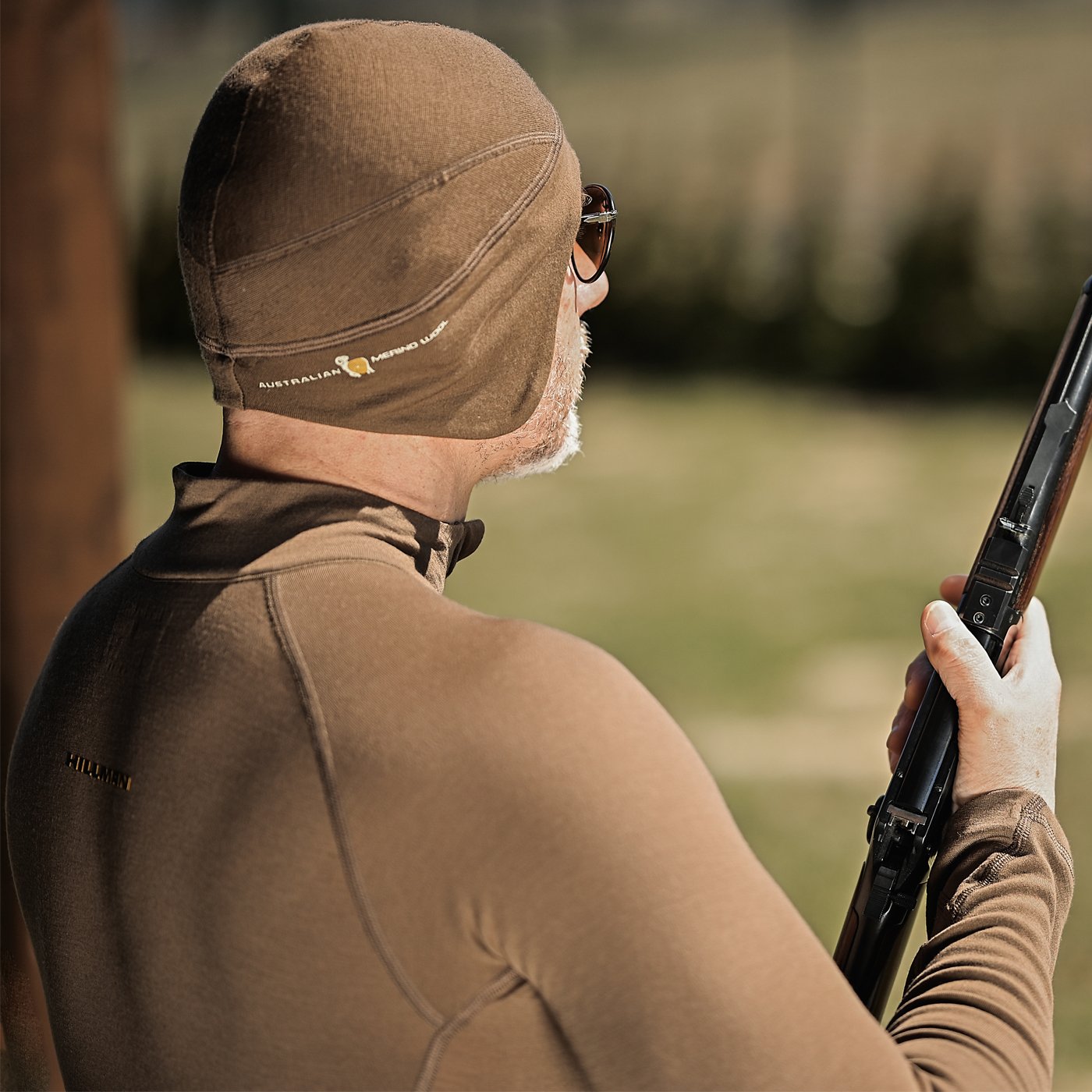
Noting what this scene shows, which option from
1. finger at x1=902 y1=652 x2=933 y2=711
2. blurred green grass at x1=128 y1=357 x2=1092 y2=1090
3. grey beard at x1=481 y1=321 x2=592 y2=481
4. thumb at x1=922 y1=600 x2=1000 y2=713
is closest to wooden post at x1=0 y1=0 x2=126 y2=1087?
grey beard at x1=481 y1=321 x2=592 y2=481

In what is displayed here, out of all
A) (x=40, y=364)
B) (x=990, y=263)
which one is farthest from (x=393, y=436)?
(x=990, y=263)

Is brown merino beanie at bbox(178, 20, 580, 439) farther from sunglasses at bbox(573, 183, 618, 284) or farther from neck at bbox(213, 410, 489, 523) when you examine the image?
sunglasses at bbox(573, 183, 618, 284)

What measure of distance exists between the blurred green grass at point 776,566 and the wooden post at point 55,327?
224 cm

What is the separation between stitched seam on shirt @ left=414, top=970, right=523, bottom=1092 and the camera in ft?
3.57

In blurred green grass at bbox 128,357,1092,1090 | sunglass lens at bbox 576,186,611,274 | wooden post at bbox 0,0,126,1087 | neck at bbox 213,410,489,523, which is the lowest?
blurred green grass at bbox 128,357,1092,1090

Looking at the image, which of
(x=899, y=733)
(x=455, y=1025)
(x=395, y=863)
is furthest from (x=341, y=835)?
(x=899, y=733)

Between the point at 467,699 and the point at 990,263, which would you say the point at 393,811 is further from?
the point at 990,263

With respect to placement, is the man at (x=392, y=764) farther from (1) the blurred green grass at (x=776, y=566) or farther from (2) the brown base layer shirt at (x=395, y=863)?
(1) the blurred green grass at (x=776, y=566)

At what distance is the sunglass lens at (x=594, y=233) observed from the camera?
145cm

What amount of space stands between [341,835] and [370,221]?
1.60 ft

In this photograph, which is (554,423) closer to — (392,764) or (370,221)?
(370,221)

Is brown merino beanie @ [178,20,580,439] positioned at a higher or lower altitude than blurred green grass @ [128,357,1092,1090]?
higher

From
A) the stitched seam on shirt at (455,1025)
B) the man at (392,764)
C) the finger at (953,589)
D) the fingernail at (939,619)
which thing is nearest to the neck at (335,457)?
the man at (392,764)

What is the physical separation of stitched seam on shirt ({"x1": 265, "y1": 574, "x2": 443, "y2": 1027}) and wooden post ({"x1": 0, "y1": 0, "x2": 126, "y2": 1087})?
187 centimetres
